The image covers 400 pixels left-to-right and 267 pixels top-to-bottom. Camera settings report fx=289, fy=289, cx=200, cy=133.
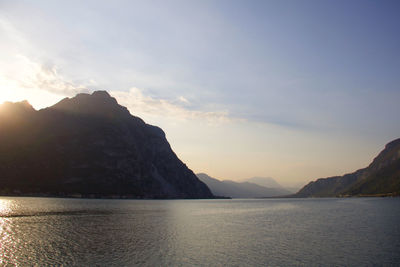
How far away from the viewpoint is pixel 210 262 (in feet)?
146

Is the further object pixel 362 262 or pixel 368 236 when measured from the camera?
pixel 368 236

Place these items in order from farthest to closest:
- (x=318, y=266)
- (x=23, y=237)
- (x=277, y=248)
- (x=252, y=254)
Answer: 1. (x=23, y=237)
2. (x=277, y=248)
3. (x=252, y=254)
4. (x=318, y=266)

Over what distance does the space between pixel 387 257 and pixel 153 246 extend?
134 feet

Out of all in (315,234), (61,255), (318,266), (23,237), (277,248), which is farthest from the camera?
(315,234)

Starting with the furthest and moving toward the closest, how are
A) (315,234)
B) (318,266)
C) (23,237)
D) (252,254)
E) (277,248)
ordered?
(315,234), (23,237), (277,248), (252,254), (318,266)

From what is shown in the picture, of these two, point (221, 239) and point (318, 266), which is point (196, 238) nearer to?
point (221, 239)

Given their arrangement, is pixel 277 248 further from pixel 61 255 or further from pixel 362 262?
pixel 61 255

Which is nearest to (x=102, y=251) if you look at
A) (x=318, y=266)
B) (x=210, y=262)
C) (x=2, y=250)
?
(x=2, y=250)

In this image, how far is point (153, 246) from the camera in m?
56.6

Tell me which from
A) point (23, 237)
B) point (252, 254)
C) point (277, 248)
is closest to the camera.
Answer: point (252, 254)

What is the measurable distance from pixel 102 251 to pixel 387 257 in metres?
48.1

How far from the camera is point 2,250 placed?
161 ft

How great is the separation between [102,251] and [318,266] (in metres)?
35.7

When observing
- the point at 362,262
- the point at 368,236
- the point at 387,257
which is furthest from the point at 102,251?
the point at 368,236
